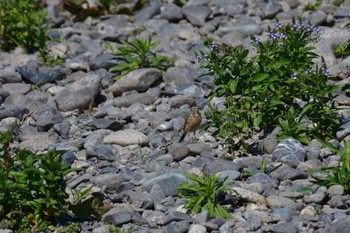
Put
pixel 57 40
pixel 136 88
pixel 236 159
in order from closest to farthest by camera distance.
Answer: pixel 236 159, pixel 136 88, pixel 57 40

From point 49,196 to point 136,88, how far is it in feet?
9.72

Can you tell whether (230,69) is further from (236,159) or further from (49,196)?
(49,196)

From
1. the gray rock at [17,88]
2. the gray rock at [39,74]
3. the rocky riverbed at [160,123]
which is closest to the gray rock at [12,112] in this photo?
the rocky riverbed at [160,123]

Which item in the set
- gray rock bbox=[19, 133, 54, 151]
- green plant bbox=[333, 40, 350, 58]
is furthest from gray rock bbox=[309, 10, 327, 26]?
gray rock bbox=[19, 133, 54, 151]

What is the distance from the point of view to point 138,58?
9180mm

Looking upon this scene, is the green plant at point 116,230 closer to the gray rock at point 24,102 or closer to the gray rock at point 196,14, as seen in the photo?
the gray rock at point 24,102

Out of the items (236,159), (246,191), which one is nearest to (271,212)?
(246,191)

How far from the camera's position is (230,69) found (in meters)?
7.30

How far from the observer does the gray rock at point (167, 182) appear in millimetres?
6340

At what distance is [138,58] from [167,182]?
303cm

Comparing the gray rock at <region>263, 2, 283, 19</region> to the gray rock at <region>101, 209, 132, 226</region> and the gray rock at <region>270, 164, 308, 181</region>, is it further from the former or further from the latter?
the gray rock at <region>101, 209, 132, 226</region>

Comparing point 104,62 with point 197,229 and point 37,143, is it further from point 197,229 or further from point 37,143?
point 197,229

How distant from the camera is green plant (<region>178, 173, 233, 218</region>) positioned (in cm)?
591

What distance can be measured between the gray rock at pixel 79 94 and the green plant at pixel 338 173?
281cm
